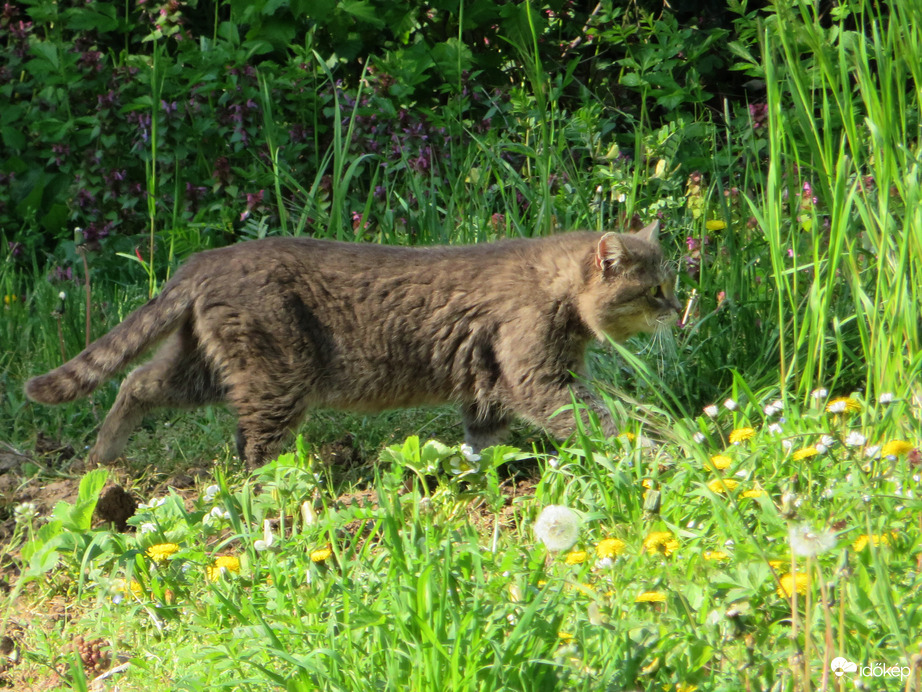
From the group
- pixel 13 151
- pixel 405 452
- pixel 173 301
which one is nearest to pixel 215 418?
pixel 173 301

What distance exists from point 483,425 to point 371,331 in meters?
0.62

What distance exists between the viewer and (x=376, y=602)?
2480 mm

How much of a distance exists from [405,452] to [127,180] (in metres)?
4.15

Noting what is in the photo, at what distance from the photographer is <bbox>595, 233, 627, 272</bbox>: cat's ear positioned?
408 cm

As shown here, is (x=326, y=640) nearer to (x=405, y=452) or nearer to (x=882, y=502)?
(x=405, y=452)

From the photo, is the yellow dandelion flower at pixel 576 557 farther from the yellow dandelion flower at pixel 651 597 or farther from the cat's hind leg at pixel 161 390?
the cat's hind leg at pixel 161 390

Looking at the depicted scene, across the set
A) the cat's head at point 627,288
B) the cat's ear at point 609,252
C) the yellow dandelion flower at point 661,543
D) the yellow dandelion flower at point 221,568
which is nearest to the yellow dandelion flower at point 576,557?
the yellow dandelion flower at point 661,543

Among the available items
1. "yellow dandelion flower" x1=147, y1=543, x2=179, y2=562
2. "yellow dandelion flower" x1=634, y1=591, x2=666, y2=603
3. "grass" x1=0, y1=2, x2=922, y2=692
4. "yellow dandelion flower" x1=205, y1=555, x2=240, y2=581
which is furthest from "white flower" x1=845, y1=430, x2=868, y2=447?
"yellow dandelion flower" x1=147, y1=543, x2=179, y2=562

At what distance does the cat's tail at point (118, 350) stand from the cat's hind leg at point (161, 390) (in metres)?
0.18

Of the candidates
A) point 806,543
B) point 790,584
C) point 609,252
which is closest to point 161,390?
point 609,252

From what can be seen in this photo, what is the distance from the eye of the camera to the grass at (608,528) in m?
2.22

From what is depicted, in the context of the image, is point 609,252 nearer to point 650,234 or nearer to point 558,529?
point 650,234

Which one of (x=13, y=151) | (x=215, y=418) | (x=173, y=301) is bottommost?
(x=215, y=418)

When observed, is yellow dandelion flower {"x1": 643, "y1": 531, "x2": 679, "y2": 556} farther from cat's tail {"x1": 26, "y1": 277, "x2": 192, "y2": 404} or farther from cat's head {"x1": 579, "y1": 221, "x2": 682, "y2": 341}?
cat's tail {"x1": 26, "y1": 277, "x2": 192, "y2": 404}
